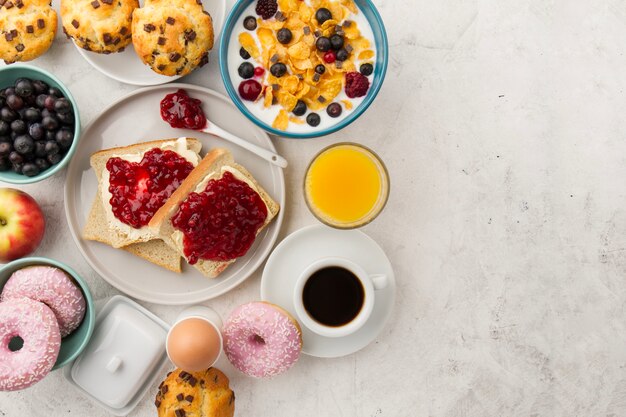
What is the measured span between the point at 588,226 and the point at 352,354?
85 centimetres

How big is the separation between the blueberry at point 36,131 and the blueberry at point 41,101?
0.19ft

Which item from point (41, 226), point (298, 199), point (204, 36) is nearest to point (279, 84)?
point (204, 36)

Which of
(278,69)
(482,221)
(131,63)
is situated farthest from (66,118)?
(482,221)

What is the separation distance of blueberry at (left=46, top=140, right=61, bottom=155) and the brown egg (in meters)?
0.59

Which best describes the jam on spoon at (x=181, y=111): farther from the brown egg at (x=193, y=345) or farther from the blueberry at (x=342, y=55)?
the brown egg at (x=193, y=345)

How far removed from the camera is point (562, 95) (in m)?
1.69

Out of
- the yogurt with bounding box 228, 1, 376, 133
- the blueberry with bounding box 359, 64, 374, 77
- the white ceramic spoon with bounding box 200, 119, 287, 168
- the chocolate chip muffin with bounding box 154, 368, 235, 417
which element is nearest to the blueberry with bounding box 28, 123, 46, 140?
the white ceramic spoon with bounding box 200, 119, 287, 168

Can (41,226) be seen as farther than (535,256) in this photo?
No

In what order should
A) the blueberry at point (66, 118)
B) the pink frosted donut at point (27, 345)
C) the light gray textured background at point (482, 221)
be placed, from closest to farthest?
the pink frosted donut at point (27, 345)
the blueberry at point (66, 118)
the light gray textured background at point (482, 221)

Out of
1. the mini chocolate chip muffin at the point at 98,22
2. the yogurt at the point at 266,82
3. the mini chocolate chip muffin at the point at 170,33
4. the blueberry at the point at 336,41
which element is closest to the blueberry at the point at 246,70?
the yogurt at the point at 266,82

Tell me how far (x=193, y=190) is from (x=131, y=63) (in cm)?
43

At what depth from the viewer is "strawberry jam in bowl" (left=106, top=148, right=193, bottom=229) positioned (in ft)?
5.09

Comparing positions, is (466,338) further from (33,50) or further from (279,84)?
(33,50)

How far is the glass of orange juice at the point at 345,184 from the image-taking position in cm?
151
